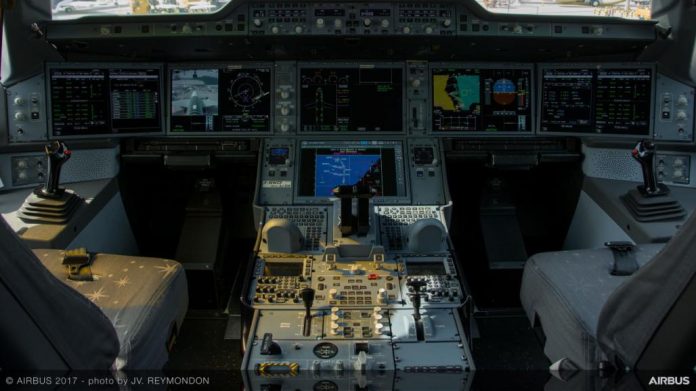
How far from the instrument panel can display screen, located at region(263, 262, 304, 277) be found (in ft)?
3.29

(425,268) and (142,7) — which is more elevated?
(142,7)

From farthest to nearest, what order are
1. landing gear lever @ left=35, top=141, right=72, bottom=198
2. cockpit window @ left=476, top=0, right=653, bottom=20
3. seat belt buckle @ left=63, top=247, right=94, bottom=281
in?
cockpit window @ left=476, top=0, right=653, bottom=20 < landing gear lever @ left=35, top=141, right=72, bottom=198 < seat belt buckle @ left=63, top=247, right=94, bottom=281

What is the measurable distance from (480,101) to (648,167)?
1.00m

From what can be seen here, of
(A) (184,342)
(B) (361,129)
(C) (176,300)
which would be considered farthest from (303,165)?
(C) (176,300)

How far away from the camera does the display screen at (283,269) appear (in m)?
2.79

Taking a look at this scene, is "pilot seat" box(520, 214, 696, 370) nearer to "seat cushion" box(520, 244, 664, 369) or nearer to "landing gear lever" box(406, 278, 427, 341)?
"seat cushion" box(520, 244, 664, 369)

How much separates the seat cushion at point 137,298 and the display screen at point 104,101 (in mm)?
1246

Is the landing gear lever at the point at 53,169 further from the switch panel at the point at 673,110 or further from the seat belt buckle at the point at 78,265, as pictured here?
the switch panel at the point at 673,110

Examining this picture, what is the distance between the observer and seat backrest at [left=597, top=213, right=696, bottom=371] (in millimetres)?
1401

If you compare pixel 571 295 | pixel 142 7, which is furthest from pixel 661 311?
pixel 142 7

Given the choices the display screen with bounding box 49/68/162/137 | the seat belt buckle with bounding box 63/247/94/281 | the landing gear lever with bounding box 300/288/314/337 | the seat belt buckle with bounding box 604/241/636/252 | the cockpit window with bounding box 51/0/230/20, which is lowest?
the landing gear lever with bounding box 300/288/314/337

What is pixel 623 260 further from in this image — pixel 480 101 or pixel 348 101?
pixel 348 101

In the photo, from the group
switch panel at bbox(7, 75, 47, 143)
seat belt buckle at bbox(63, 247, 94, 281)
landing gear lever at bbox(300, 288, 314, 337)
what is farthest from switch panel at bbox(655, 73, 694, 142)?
switch panel at bbox(7, 75, 47, 143)

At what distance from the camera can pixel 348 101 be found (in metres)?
3.59
